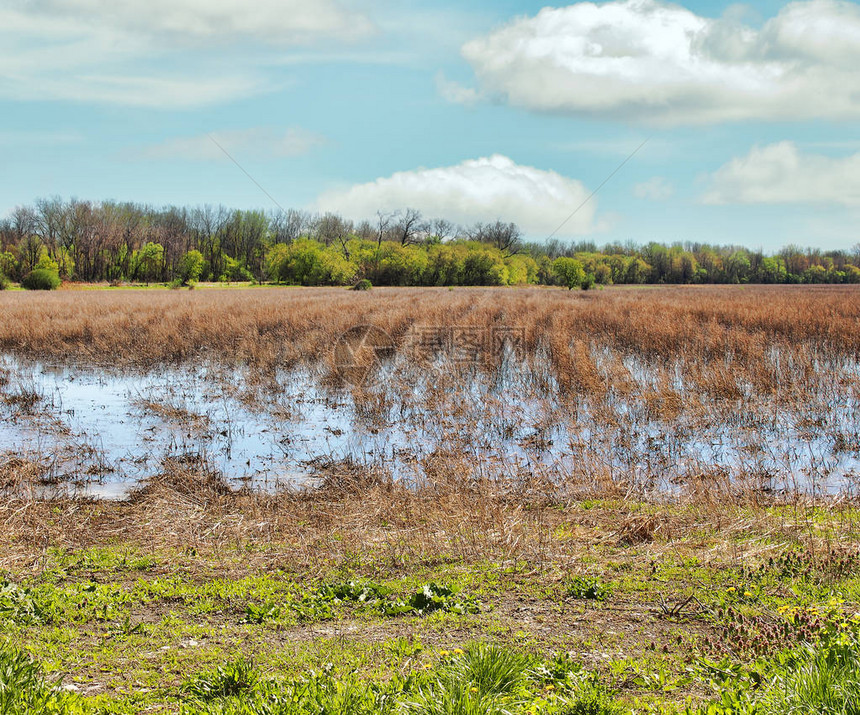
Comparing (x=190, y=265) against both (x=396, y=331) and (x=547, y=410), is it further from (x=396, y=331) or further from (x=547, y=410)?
(x=547, y=410)

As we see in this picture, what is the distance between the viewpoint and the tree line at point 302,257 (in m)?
84.4

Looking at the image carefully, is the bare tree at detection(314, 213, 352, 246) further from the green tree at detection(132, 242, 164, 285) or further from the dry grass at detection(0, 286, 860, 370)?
the dry grass at detection(0, 286, 860, 370)

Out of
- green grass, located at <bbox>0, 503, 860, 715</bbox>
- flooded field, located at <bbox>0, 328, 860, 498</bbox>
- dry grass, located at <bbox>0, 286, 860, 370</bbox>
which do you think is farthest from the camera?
dry grass, located at <bbox>0, 286, 860, 370</bbox>

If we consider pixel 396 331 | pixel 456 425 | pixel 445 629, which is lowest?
pixel 445 629

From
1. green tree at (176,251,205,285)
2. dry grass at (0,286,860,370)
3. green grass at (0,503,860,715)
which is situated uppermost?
green tree at (176,251,205,285)

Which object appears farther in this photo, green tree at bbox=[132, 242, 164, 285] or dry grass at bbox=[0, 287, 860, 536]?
green tree at bbox=[132, 242, 164, 285]

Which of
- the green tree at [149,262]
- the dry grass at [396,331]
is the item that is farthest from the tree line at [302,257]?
the dry grass at [396,331]

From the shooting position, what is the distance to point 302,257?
85500mm

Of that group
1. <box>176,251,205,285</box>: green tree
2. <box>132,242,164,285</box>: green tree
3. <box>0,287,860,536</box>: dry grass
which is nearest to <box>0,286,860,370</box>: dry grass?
<box>0,287,860,536</box>: dry grass

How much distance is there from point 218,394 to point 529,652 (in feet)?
35.5

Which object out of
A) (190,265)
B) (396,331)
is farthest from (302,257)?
(396,331)

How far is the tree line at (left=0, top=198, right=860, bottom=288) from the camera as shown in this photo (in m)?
84.4

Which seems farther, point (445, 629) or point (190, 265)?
point (190, 265)

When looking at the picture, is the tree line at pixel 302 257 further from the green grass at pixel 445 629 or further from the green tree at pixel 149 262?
the green grass at pixel 445 629
